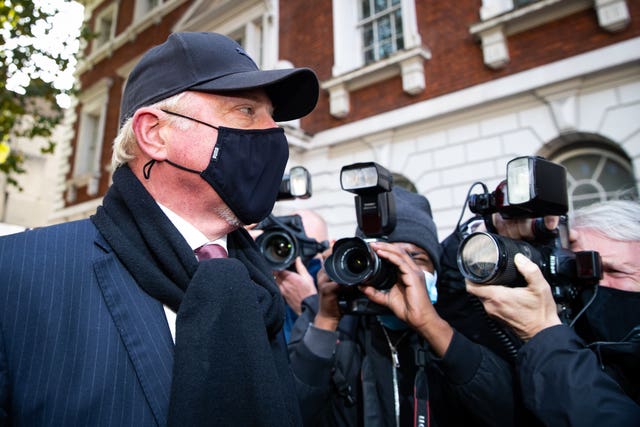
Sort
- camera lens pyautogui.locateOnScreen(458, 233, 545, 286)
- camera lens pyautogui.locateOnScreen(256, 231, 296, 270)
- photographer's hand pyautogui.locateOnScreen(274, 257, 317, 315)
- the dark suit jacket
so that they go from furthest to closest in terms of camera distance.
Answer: photographer's hand pyautogui.locateOnScreen(274, 257, 317, 315)
camera lens pyautogui.locateOnScreen(256, 231, 296, 270)
camera lens pyautogui.locateOnScreen(458, 233, 545, 286)
the dark suit jacket

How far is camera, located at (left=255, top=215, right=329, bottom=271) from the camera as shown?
2.55 meters

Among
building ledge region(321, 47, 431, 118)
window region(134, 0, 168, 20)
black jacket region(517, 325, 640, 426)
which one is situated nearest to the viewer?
black jacket region(517, 325, 640, 426)

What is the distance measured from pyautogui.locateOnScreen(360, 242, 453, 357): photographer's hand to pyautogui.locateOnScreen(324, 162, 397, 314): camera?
2.0 inches

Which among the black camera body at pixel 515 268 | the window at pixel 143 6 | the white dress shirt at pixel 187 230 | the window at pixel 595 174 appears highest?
the window at pixel 143 6

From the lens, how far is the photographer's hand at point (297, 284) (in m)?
2.65

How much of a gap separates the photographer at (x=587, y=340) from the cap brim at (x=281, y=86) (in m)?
0.93

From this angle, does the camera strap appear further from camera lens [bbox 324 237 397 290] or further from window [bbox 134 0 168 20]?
window [bbox 134 0 168 20]

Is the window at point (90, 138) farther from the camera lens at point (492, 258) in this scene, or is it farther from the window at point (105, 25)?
the camera lens at point (492, 258)

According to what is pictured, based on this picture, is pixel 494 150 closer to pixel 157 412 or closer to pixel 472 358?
pixel 472 358

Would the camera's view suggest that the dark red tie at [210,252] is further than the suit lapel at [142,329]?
Yes

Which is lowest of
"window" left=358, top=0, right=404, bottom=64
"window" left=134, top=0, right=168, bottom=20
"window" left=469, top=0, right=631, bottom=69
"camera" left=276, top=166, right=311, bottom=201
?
"camera" left=276, top=166, right=311, bottom=201

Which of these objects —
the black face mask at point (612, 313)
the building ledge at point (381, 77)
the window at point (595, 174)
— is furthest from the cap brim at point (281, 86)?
the building ledge at point (381, 77)

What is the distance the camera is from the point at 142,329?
1034mm

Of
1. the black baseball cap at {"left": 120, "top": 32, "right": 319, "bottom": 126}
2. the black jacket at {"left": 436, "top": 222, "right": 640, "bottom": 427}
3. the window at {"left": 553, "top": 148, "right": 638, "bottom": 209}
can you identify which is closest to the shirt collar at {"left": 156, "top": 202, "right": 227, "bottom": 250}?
the black baseball cap at {"left": 120, "top": 32, "right": 319, "bottom": 126}
